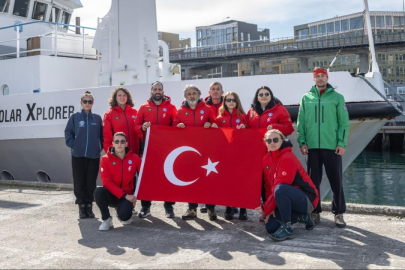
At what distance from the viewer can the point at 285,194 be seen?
13.6ft

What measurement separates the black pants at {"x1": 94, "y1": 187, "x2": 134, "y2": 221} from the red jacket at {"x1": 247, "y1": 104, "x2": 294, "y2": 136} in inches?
63.6

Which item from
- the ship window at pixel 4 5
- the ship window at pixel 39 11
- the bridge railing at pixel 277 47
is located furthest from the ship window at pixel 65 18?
the bridge railing at pixel 277 47

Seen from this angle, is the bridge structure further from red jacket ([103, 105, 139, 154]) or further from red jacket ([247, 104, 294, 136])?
red jacket ([247, 104, 294, 136])

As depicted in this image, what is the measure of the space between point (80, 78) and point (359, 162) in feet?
62.6

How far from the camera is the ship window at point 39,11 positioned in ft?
37.7

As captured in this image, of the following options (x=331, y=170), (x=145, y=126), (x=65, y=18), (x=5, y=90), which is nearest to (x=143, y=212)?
(x=145, y=126)

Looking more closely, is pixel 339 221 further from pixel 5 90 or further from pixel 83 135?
pixel 5 90

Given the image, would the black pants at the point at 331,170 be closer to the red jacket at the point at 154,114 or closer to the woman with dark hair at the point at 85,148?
the red jacket at the point at 154,114

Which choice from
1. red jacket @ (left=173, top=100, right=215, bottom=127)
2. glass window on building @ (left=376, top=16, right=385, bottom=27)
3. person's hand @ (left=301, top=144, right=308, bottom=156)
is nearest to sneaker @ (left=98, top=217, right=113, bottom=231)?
red jacket @ (left=173, top=100, right=215, bottom=127)

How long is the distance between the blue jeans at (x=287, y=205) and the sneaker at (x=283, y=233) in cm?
5

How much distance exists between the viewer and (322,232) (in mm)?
4375

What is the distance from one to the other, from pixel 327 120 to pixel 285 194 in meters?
0.96

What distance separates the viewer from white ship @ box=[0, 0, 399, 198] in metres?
6.89

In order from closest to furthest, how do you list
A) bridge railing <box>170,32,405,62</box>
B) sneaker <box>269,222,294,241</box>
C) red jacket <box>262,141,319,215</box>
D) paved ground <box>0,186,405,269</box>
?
paved ground <box>0,186,405,269</box>
sneaker <box>269,222,294,241</box>
red jacket <box>262,141,319,215</box>
bridge railing <box>170,32,405,62</box>
